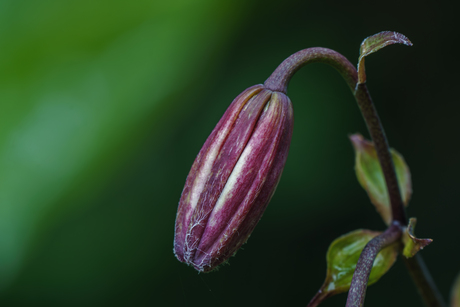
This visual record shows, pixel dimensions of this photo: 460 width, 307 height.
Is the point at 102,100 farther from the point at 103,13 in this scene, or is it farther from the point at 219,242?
the point at 219,242

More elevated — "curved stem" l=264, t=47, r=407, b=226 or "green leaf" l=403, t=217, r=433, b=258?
"curved stem" l=264, t=47, r=407, b=226

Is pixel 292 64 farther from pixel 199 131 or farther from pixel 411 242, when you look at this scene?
pixel 199 131

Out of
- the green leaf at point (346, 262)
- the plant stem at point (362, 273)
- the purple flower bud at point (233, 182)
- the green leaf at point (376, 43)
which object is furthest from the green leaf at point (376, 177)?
the purple flower bud at point (233, 182)

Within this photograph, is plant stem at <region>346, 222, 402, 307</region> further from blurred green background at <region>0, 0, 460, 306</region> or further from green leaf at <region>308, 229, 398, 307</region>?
blurred green background at <region>0, 0, 460, 306</region>

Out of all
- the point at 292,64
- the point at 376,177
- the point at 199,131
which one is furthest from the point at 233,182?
the point at 199,131

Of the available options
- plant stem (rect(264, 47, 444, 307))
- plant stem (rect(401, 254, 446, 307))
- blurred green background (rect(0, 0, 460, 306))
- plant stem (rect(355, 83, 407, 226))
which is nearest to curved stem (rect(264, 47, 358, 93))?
plant stem (rect(264, 47, 444, 307))
